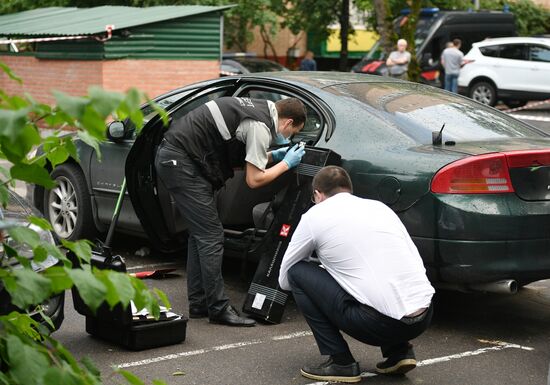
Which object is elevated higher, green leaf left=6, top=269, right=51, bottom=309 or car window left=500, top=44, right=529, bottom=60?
green leaf left=6, top=269, right=51, bottom=309

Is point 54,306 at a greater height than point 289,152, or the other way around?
point 289,152

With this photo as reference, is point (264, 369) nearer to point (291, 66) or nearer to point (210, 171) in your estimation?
point (210, 171)

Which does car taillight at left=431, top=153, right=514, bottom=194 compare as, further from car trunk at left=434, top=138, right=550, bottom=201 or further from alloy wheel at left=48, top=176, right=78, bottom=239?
alloy wheel at left=48, top=176, right=78, bottom=239

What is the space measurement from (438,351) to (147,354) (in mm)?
1714

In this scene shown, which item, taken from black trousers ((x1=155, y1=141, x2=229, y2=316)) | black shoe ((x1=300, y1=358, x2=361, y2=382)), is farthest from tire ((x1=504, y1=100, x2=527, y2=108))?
black shoe ((x1=300, y1=358, x2=361, y2=382))

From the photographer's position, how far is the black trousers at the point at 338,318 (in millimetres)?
4734

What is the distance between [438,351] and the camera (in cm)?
561

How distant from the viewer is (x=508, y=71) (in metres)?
22.9

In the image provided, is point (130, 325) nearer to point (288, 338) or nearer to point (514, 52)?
point (288, 338)

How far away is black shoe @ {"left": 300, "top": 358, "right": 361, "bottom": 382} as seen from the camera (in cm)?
502

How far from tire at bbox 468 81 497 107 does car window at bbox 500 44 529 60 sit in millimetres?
815

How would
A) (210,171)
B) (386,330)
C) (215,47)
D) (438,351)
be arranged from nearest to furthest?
(386,330) → (438,351) → (210,171) → (215,47)

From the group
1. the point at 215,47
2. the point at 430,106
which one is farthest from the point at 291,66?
the point at 430,106

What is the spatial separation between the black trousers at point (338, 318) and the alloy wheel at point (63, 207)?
3365mm
